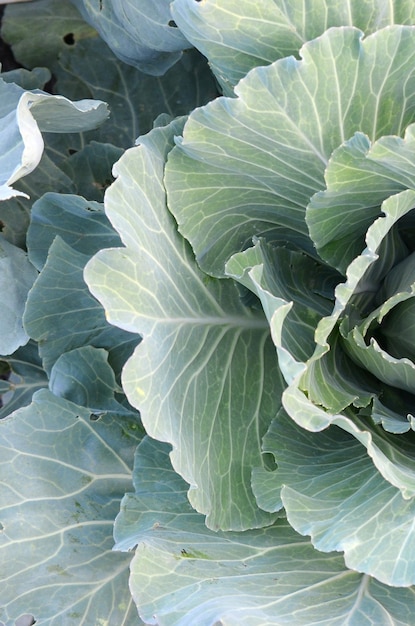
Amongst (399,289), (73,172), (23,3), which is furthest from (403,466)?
(23,3)

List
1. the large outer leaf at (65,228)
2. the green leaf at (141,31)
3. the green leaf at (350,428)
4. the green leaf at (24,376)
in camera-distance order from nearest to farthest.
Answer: the green leaf at (350,428) < the green leaf at (141,31) < the large outer leaf at (65,228) < the green leaf at (24,376)

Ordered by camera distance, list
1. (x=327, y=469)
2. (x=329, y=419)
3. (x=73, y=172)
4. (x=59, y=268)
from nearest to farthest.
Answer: (x=329, y=419)
(x=327, y=469)
(x=59, y=268)
(x=73, y=172)

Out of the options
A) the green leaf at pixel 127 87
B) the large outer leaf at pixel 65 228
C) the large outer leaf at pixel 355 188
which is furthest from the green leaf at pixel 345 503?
the green leaf at pixel 127 87

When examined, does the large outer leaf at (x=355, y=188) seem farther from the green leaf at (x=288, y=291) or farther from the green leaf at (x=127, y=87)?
the green leaf at (x=127, y=87)

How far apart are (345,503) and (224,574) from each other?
0.18m

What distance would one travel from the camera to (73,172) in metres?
1.30

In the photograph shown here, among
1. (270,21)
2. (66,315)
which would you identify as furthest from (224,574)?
(270,21)

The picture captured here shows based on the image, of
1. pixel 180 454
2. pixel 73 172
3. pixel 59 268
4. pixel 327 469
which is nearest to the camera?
pixel 180 454

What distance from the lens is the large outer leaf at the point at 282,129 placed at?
77 centimetres

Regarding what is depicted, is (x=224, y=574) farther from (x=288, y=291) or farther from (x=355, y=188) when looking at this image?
(x=355, y=188)

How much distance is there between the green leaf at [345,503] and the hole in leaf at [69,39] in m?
0.83

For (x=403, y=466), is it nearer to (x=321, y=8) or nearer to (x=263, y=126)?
(x=263, y=126)

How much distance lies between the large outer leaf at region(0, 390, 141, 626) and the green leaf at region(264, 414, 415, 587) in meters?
0.28

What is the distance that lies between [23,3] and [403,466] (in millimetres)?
1064
